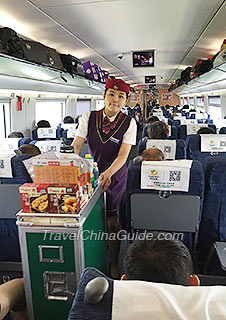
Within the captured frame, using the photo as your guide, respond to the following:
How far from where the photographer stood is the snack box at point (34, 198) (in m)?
1.77

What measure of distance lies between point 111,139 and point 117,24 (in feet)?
9.67

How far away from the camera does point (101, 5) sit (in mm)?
3965

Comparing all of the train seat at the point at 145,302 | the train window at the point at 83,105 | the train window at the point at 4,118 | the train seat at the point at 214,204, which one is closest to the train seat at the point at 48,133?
the train window at the point at 4,118

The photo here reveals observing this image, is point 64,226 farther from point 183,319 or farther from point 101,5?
point 101,5

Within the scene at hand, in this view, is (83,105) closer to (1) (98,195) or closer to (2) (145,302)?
(1) (98,195)

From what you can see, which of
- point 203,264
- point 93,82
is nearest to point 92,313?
point 203,264

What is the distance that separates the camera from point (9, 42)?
4.24 m

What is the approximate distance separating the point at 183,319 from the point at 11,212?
2159mm

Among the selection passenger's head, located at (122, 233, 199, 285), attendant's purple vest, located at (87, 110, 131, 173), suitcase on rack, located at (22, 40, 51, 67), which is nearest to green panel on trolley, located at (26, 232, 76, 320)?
passenger's head, located at (122, 233, 199, 285)

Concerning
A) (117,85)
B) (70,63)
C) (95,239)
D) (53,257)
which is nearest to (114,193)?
(95,239)

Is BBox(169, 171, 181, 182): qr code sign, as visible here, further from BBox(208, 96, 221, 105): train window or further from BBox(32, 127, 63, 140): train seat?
BBox(208, 96, 221, 105): train window

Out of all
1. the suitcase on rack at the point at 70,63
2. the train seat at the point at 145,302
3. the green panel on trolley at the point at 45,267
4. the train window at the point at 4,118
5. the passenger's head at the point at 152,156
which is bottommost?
the green panel on trolley at the point at 45,267

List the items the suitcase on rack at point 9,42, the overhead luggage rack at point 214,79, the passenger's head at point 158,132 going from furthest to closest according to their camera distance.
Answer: the overhead luggage rack at point 214,79 → the passenger's head at point 158,132 → the suitcase on rack at point 9,42

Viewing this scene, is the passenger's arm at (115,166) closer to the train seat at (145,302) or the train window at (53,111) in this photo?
the train seat at (145,302)
